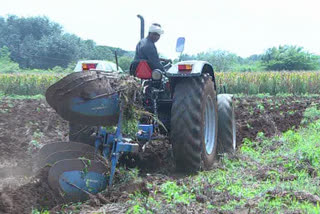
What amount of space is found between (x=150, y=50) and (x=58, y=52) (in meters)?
36.3

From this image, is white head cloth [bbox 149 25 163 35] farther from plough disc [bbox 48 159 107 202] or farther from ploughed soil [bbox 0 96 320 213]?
plough disc [bbox 48 159 107 202]

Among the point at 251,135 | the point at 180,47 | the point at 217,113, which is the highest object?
the point at 180,47

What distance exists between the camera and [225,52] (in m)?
48.0

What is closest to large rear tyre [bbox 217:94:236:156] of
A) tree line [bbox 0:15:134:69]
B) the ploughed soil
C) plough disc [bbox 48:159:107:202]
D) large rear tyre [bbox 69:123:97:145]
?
the ploughed soil

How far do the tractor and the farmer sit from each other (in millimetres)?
80

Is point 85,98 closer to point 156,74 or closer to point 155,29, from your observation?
point 156,74

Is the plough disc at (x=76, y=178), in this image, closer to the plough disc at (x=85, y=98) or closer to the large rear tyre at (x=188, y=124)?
the plough disc at (x=85, y=98)

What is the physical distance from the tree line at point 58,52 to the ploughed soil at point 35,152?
771 inches

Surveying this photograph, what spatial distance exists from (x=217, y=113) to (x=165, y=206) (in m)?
2.93

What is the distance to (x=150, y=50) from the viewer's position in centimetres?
580

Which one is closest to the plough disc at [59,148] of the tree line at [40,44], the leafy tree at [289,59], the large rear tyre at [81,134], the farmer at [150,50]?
the large rear tyre at [81,134]

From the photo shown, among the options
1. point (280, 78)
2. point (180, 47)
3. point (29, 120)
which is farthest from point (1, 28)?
point (180, 47)

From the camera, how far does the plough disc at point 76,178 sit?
4.02 m

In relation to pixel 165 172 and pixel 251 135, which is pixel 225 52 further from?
pixel 165 172
